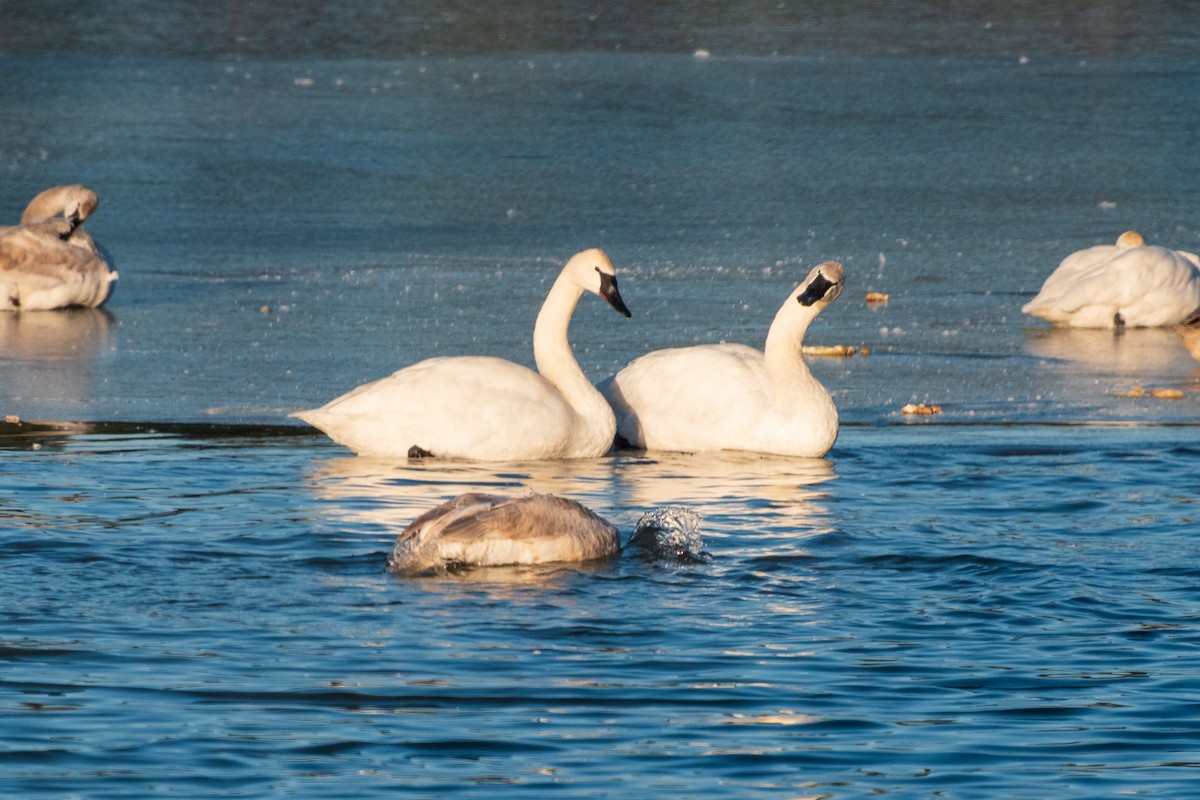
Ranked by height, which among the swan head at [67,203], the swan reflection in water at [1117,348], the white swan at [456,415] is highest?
the swan head at [67,203]

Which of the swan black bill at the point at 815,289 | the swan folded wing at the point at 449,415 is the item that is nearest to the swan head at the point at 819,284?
the swan black bill at the point at 815,289

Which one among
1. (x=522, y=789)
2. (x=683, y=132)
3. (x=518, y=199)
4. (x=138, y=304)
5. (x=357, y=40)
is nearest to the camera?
(x=522, y=789)

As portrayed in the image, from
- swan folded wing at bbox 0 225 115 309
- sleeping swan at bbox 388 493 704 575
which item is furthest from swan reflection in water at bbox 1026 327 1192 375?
swan folded wing at bbox 0 225 115 309

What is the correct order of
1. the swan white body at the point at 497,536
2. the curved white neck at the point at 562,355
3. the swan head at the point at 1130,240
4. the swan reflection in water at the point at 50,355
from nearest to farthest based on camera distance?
1. the swan white body at the point at 497,536
2. the curved white neck at the point at 562,355
3. the swan reflection in water at the point at 50,355
4. the swan head at the point at 1130,240

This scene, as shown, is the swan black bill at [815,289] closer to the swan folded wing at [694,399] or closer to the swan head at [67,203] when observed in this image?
the swan folded wing at [694,399]

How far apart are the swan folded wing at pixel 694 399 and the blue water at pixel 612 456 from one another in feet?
0.63

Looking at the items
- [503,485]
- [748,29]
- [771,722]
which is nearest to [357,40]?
[748,29]

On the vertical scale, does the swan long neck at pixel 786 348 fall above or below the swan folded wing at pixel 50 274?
below

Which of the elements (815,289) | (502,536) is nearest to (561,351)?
(815,289)

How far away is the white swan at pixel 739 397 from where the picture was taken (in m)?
10.2

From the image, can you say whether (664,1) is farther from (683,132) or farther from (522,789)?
(522,789)

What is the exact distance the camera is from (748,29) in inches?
1038

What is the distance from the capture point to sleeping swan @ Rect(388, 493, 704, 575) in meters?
7.55

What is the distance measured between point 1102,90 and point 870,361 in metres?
10.7
